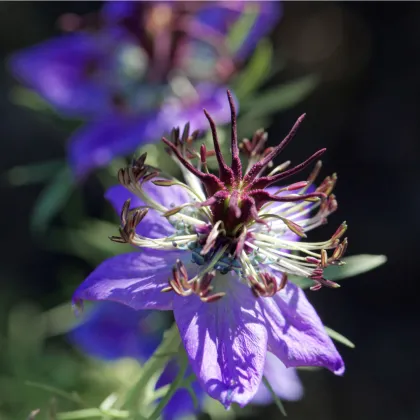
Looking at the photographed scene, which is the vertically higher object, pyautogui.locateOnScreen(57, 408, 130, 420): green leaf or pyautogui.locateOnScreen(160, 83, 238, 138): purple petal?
pyautogui.locateOnScreen(160, 83, 238, 138): purple petal

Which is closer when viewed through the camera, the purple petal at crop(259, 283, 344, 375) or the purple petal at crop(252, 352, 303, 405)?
the purple petal at crop(259, 283, 344, 375)

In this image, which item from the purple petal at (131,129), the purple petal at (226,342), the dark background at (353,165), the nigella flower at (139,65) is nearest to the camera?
the purple petal at (226,342)

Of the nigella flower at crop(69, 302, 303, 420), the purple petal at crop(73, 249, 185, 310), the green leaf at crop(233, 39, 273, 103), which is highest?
the green leaf at crop(233, 39, 273, 103)

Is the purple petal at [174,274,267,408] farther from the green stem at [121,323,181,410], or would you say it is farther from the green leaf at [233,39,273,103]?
the green leaf at [233,39,273,103]

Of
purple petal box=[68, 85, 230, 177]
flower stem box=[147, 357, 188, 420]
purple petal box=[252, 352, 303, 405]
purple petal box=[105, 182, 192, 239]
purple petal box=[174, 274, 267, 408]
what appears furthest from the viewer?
purple petal box=[68, 85, 230, 177]

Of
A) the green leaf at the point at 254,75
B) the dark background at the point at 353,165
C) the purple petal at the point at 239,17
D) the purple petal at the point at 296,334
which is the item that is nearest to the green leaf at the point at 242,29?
the purple petal at the point at 239,17

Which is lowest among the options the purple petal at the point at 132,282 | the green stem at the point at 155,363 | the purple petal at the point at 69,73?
the green stem at the point at 155,363

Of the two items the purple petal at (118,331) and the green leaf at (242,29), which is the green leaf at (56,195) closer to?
the purple petal at (118,331)

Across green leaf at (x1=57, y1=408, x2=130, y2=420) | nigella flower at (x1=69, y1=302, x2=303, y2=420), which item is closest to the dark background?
nigella flower at (x1=69, y1=302, x2=303, y2=420)
